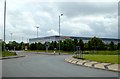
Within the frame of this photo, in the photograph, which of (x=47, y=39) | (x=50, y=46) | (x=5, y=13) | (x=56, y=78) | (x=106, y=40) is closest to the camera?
(x=56, y=78)

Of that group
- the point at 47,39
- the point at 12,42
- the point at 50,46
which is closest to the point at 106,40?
the point at 47,39

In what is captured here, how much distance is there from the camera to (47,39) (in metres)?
154

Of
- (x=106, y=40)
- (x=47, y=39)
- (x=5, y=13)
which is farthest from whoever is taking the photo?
(x=106, y=40)

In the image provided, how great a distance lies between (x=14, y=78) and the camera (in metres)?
14.9

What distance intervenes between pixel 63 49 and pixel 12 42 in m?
77.0

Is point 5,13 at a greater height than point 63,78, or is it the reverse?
point 5,13

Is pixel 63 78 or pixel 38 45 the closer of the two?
pixel 63 78

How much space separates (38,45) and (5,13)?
58.7m

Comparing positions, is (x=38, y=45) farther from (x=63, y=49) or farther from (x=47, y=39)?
(x=47, y=39)

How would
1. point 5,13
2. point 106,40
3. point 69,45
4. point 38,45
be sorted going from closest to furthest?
point 5,13 → point 69,45 → point 38,45 → point 106,40

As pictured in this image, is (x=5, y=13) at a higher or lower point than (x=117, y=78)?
higher

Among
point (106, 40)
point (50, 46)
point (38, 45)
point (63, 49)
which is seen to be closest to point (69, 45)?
point (63, 49)

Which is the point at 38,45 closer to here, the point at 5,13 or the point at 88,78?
the point at 5,13

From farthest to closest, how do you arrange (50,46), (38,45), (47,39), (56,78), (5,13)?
1. (47,39)
2. (38,45)
3. (50,46)
4. (5,13)
5. (56,78)
